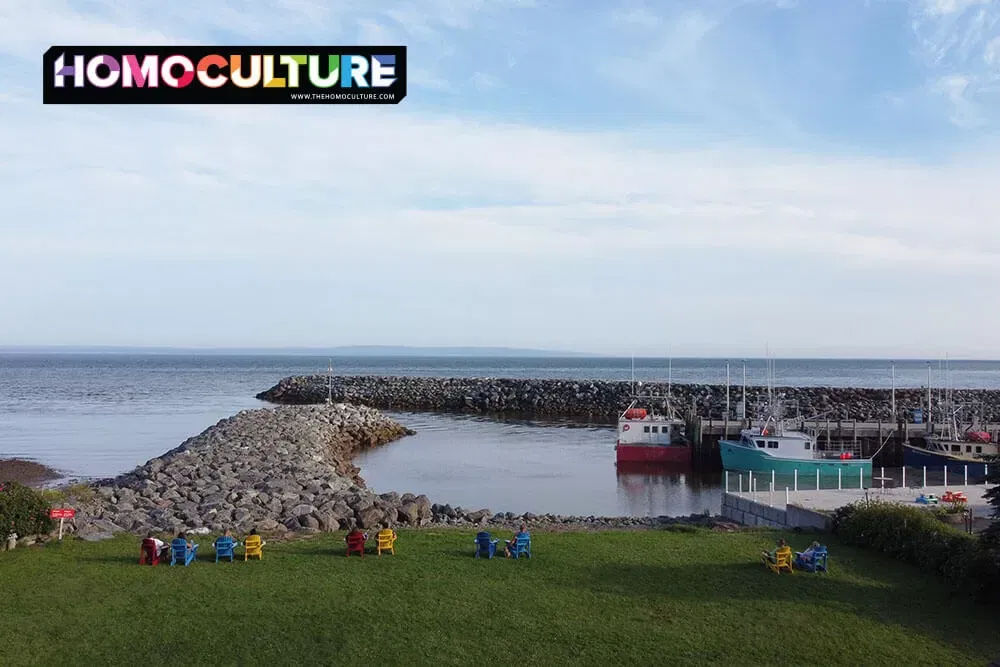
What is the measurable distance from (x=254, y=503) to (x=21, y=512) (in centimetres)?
667

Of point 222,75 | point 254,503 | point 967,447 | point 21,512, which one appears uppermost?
point 222,75

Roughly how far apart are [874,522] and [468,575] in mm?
9442

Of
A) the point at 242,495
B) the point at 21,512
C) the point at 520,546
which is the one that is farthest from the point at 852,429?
the point at 21,512

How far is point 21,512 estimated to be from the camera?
1756 cm

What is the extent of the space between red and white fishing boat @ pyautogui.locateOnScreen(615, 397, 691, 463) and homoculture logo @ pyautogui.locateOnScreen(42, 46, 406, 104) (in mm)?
33550

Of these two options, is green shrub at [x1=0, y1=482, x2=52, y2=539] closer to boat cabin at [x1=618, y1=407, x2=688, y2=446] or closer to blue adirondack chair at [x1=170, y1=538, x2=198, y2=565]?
blue adirondack chair at [x1=170, y1=538, x2=198, y2=565]

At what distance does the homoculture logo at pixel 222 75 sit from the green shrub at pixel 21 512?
26.6 ft

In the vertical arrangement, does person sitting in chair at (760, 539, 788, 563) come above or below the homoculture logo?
below

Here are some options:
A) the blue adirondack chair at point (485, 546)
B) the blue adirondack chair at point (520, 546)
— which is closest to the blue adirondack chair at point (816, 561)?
the blue adirondack chair at point (520, 546)

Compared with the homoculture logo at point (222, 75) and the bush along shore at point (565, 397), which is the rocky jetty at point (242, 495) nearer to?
the homoculture logo at point (222, 75)

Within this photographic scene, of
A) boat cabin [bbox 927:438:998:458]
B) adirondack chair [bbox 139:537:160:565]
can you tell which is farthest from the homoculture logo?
boat cabin [bbox 927:438:998:458]

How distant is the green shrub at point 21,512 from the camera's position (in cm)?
1727

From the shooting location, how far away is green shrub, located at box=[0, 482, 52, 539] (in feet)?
56.6

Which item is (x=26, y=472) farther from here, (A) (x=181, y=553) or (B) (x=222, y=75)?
(B) (x=222, y=75)
